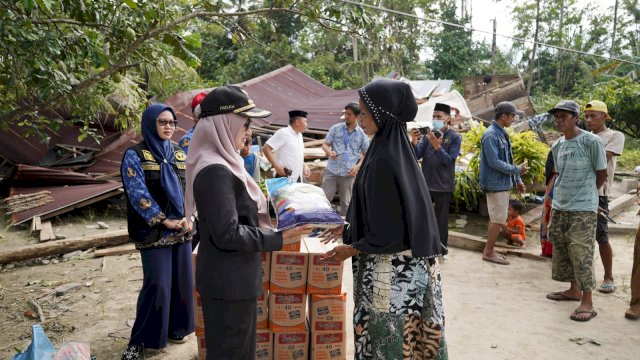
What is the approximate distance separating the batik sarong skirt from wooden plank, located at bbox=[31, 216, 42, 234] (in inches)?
247

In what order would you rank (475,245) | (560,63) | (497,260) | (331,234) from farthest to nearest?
1. (560,63)
2. (475,245)
3. (497,260)
4. (331,234)

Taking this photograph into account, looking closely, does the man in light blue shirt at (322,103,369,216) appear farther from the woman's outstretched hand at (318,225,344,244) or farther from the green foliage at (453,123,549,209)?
the woman's outstretched hand at (318,225,344,244)

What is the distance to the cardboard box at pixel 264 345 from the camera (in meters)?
3.48

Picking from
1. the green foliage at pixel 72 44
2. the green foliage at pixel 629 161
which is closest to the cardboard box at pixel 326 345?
the green foliage at pixel 72 44

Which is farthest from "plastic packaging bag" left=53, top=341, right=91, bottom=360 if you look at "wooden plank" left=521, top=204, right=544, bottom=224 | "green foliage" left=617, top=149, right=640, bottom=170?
"green foliage" left=617, top=149, right=640, bottom=170

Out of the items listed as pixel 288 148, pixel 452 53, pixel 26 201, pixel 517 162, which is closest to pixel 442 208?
pixel 288 148

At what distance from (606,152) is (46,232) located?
23.5 feet

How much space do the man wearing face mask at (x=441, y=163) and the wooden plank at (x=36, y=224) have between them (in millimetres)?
5557

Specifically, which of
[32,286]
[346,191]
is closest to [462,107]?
[346,191]

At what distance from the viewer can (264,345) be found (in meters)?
3.49

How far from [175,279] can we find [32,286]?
8.61ft

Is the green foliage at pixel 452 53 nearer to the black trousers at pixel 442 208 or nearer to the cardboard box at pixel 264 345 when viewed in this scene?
the black trousers at pixel 442 208

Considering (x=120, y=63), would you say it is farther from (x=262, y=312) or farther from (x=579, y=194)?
(x=579, y=194)

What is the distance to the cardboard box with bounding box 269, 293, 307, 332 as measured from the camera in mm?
3469
